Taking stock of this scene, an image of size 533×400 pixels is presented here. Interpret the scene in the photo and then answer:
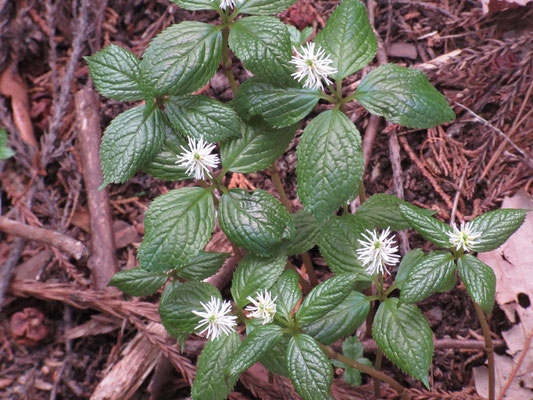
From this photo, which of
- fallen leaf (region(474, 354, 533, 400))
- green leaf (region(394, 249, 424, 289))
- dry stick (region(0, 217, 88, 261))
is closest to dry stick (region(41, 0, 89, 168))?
dry stick (region(0, 217, 88, 261))

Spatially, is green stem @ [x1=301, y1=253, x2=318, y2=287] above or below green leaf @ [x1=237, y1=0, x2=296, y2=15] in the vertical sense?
below

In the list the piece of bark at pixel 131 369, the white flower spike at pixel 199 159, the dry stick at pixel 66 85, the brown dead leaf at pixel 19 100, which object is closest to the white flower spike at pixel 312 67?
the white flower spike at pixel 199 159

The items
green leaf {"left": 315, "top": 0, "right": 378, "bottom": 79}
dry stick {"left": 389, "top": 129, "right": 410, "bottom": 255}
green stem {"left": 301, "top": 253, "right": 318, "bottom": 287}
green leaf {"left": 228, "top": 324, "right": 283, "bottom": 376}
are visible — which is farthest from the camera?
dry stick {"left": 389, "top": 129, "right": 410, "bottom": 255}

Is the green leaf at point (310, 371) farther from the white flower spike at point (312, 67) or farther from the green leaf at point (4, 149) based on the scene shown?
the green leaf at point (4, 149)

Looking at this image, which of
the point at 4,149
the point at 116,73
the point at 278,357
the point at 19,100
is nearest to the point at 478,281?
the point at 278,357

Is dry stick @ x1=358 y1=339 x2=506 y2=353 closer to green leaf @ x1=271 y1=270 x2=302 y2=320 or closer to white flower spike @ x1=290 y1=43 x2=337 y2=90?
green leaf @ x1=271 y1=270 x2=302 y2=320

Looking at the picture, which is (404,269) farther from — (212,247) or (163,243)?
(212,247)

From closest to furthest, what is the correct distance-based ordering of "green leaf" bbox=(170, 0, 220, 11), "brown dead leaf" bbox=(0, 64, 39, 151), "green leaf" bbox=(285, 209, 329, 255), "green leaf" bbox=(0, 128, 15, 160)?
"green leaf" bbox=(170, 0, 220, 11) → "green leaf" bbox=(285, 209, 329, 255) → "green leaf" bbox=(0, 128, 15, 160) → "brown dead leaf" bbox=(0, 64, 39, 151)

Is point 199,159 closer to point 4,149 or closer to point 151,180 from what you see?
point 151,180
